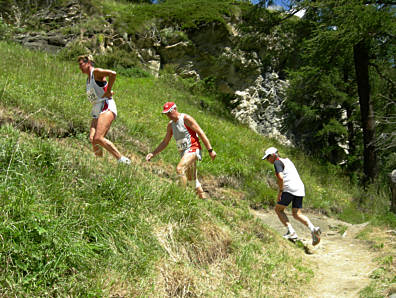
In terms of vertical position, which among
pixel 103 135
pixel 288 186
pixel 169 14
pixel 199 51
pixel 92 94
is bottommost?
pixel 288 186

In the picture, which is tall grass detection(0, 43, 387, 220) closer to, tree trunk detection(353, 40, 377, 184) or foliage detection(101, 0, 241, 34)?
tree trunk detection(353, 40, 377, 184)

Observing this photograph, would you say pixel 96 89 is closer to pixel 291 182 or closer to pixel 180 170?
pixel 180 170

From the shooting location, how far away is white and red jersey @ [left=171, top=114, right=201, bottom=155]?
18.9ft

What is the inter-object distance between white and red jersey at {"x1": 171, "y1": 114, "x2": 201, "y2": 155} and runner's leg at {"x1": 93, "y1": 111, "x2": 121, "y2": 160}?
42.0 inches

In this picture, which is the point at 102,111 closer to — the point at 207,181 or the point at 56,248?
the point at 56,248

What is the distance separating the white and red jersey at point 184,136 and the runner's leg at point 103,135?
1.07 m

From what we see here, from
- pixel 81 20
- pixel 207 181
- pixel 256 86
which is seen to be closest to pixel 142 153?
pixel 207 181

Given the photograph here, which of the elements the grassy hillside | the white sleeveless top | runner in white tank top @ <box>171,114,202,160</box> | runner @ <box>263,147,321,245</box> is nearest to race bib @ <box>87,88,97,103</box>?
the grassy hillside

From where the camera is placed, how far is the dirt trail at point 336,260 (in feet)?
14.3

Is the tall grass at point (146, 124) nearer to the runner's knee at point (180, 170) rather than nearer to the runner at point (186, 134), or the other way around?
the runner at point (186, 134)

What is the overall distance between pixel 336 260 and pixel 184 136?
3.43 meters

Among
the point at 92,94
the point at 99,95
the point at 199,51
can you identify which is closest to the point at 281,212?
the point at 99,95

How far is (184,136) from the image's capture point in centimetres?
578

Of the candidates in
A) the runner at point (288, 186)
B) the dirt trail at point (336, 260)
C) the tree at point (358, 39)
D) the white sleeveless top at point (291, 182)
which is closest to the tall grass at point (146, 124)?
the dirt trail at point (336, 260)
